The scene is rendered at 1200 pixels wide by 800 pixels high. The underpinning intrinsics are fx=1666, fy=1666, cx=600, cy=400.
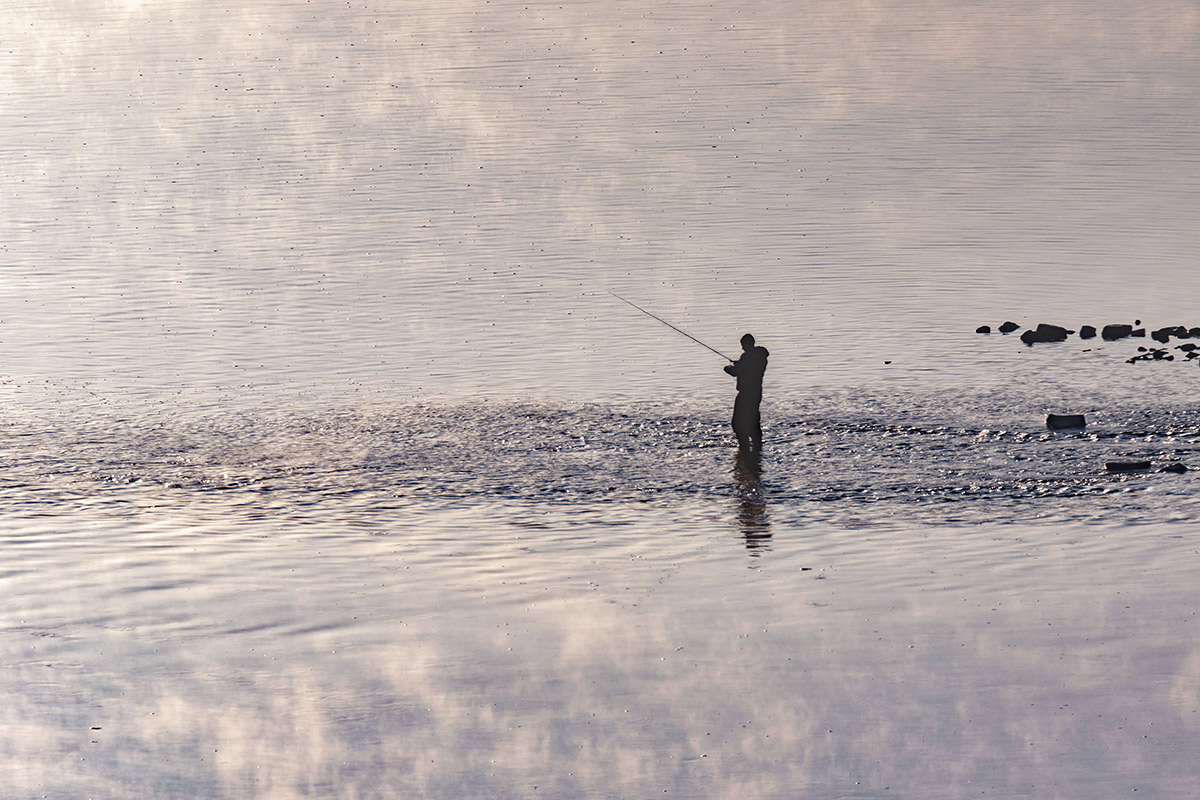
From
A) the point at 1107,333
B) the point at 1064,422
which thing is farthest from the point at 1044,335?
the point at 1064,422

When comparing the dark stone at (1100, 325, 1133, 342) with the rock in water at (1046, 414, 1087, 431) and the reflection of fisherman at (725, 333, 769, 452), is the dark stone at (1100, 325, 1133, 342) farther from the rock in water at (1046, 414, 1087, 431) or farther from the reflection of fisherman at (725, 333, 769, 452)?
the reflection of fisherman at (725, 333, 769, 452)

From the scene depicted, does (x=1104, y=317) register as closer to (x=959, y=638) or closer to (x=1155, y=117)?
(x=959, y=638)

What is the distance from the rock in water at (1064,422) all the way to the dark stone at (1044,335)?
275 inches

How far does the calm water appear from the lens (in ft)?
38.2

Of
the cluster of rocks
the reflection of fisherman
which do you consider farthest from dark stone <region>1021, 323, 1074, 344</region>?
the reflection of fisherman

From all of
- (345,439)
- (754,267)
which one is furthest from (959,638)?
(754,267)

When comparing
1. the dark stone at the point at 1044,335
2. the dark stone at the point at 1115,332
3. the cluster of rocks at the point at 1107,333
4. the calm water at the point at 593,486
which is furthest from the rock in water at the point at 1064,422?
the dark stone at the point at 1115,332

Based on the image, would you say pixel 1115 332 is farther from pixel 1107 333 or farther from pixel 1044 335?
pixel 1044 335

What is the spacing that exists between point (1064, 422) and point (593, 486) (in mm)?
6586

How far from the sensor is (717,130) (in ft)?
187

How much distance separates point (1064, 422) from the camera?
70.6 ft

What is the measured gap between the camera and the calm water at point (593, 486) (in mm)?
11633

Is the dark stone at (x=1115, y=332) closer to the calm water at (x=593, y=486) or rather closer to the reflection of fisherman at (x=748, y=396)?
the calm water at (x=593, y=486)

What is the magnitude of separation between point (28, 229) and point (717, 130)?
23805 millimetres
